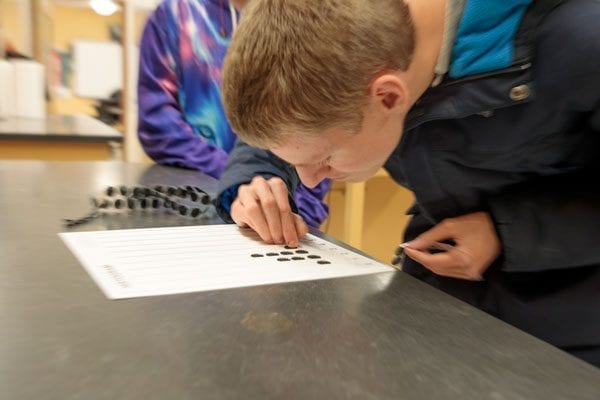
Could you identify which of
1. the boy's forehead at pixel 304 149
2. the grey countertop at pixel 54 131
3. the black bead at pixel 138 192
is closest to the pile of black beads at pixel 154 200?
the black bead at pixel 138 192

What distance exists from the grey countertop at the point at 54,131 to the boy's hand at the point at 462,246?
1347mm

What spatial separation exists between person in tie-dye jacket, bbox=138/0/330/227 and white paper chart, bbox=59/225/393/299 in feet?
2.08

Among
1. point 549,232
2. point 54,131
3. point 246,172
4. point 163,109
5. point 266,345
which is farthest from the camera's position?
point 54,131

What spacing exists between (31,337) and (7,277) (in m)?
0.14

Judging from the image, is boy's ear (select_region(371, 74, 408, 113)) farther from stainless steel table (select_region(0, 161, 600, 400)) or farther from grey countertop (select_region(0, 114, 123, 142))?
grey countertop (select_region(0, 114, 123, 142))

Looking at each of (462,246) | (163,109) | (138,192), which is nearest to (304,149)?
(462,246)

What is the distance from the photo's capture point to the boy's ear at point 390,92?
2.05 ft

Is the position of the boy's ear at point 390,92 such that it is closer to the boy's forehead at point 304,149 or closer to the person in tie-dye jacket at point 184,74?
the boy's forehead at point 304,149

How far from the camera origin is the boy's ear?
0.63 metres

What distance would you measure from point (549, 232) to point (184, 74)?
3.03 feet

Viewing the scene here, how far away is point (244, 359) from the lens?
15.0 inches

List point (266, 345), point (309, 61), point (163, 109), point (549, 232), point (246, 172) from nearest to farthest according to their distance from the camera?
point (266, 345)
point (309, 61)
point (549, 232)
point (246, 172)
point (163, 109)

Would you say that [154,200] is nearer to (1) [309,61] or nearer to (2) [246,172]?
(2) [246,172]

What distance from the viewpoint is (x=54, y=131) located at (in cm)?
178
